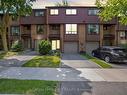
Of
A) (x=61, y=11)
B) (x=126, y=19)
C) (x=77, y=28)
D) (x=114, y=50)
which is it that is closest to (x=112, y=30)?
(x=77, y=28)

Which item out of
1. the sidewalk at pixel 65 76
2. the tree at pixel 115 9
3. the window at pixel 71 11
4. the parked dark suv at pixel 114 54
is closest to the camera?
the sidewalk at pixel 65 76

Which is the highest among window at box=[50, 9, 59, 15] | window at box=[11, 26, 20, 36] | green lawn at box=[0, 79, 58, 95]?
window at box=[50, 9, 59, 15]

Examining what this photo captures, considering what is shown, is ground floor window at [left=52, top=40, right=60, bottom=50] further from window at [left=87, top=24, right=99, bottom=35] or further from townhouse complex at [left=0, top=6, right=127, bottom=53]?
Answer: window at [left=87, top=24, right=99, bottom=35]

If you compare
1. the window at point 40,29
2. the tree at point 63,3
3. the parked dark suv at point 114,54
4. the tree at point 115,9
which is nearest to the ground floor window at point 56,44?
the window at point 40,29

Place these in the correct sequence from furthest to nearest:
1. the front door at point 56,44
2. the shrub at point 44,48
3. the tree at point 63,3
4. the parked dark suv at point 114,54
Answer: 1. the tree at point 63,3
2. the front door at point 56,44
3. the shrub at point 44,48
4. the parked dark suv at point 114,54

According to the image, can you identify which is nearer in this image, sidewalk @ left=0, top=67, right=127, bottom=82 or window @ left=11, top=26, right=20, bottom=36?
sidewalk @ left=0, top=67, right=127, bottom=82

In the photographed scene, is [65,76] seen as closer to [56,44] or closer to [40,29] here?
[56,44]

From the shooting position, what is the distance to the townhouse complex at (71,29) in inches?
1935

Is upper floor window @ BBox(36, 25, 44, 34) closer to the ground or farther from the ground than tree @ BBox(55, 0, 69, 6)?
closer to the ground

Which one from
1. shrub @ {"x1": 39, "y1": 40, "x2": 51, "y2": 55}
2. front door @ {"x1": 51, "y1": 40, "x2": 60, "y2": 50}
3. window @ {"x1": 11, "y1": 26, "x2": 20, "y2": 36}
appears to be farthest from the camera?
window @ {"x1": 11, "y1": 26, "x2": 20, "y2": 36}

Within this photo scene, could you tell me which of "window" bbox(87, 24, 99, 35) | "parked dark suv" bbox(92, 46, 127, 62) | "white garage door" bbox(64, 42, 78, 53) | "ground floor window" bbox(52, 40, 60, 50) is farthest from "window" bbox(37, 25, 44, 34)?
"parked dark suv" bbox(92, 46, 127, 62)

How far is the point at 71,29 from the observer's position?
163 feet

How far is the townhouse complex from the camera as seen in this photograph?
49.2 meters

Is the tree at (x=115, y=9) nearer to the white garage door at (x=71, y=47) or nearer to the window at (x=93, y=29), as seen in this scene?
the window at (x=93, y=29)
